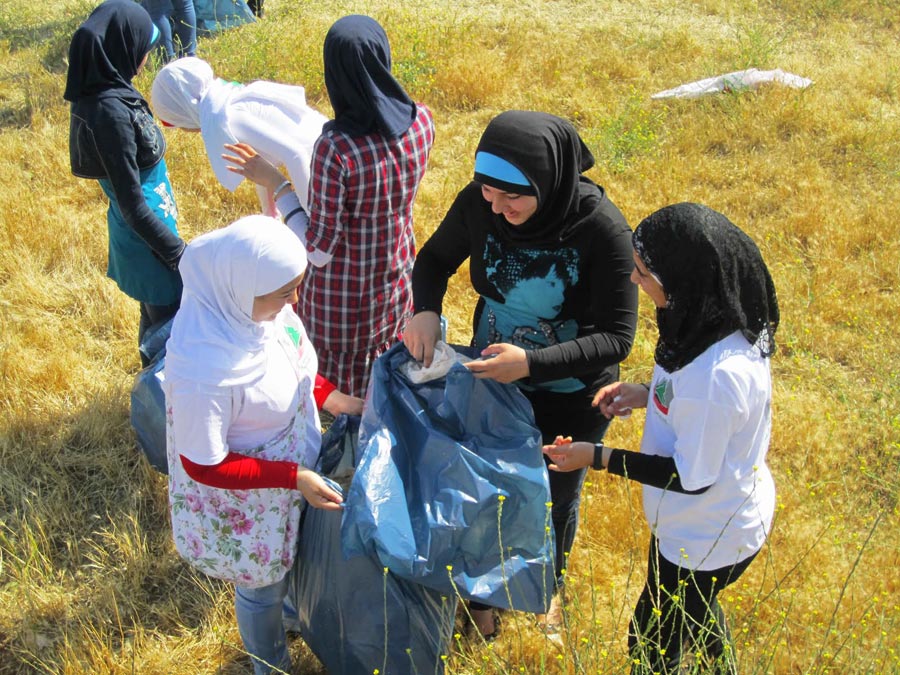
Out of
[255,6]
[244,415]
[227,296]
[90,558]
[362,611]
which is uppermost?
[227,296]

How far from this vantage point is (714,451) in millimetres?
2008

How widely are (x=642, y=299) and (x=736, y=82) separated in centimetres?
261

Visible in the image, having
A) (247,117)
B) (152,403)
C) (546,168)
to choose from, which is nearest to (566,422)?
(546,168)

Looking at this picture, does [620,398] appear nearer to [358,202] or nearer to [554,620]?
[554,620]

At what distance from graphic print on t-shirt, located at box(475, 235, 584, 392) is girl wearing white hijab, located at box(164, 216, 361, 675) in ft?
1.90

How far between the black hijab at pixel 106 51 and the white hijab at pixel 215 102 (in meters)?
0.17

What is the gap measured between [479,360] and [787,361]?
243 centimetres

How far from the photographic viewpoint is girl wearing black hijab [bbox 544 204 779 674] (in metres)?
1.95

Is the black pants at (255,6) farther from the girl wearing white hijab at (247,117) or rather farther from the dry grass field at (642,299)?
the girl wearing white hijab at (247,117)

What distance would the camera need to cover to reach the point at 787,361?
421 cm

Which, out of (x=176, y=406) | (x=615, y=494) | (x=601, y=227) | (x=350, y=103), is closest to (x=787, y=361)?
(x=615, y=494)

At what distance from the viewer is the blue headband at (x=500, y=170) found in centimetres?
225

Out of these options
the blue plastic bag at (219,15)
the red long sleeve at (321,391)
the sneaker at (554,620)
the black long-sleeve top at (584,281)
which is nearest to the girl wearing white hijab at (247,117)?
the red long sleeve at (321,391)

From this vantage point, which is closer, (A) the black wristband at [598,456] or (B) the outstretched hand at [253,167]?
(A) the black wristband at [598,456]
